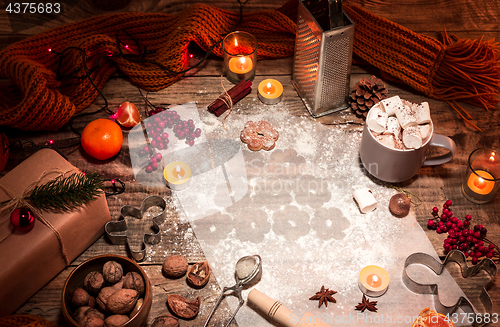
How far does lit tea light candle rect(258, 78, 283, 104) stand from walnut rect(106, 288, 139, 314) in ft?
2.57

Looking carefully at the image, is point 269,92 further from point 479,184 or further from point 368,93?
point 479,184

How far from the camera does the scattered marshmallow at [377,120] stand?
129 centimetres

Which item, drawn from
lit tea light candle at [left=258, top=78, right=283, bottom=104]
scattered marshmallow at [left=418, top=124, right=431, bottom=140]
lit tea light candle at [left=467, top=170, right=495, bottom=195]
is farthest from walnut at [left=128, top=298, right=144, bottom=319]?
lit tea light candle at [left=467, top=170, right=495, bottom=195]

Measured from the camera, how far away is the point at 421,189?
138 centimetres

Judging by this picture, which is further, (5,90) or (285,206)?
(5,90)

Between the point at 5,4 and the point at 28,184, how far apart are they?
97cm

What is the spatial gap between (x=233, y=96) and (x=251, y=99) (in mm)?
70

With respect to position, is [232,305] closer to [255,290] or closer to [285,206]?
[255,290]

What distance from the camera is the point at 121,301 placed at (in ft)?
3.39

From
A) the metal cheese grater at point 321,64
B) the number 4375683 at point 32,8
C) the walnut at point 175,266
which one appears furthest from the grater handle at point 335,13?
the number 4375683 at point 32,8

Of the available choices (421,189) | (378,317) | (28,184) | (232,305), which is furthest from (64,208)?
(421,189)

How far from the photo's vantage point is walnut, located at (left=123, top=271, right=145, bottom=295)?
1.07 meters

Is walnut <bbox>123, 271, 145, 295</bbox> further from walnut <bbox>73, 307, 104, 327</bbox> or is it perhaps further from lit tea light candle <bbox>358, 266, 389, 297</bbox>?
lit tea light candle <bbox>358, 266, 389, 297</bbox>

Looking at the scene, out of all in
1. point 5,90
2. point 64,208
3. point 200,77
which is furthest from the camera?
point 200,77
